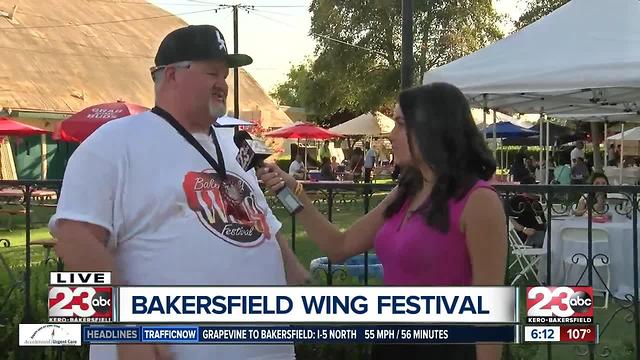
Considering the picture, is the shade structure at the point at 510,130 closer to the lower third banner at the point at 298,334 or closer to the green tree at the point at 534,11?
the green tree at the point at 534,11

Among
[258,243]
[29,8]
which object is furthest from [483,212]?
[29,8]

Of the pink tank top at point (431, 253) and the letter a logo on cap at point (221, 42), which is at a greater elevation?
the letter a logo on cap at point (221, 42)

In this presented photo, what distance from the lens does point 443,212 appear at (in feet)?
7.23

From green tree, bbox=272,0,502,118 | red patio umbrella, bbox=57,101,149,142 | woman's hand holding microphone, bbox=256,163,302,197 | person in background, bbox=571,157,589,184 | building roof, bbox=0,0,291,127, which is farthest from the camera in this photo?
green tree, bbox=272,0,502,118

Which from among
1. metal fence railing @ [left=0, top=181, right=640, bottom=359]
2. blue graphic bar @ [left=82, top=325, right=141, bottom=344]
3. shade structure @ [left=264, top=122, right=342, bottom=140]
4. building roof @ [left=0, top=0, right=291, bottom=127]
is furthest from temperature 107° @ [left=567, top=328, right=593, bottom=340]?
building roof @ [left=0, top=0, right=291, bottom=127]

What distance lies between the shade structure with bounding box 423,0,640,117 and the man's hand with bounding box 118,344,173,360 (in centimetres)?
586

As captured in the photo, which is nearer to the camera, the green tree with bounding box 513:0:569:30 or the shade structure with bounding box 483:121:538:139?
the shade structure with bounding box 483:121:538:139

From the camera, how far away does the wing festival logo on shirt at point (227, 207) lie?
220 centimetres

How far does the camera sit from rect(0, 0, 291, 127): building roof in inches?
1038

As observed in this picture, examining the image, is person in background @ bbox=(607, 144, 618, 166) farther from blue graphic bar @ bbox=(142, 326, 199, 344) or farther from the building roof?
blue graphic bar @ bbox=(142, 326, 199, 344)

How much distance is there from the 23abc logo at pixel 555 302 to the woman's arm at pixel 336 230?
62 cm

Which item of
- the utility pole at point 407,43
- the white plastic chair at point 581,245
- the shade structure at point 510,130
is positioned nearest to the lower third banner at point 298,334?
the utility pole at point 407,43

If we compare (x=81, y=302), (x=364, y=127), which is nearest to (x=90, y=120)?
(x=81, y=302)

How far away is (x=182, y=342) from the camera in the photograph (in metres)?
2.23
